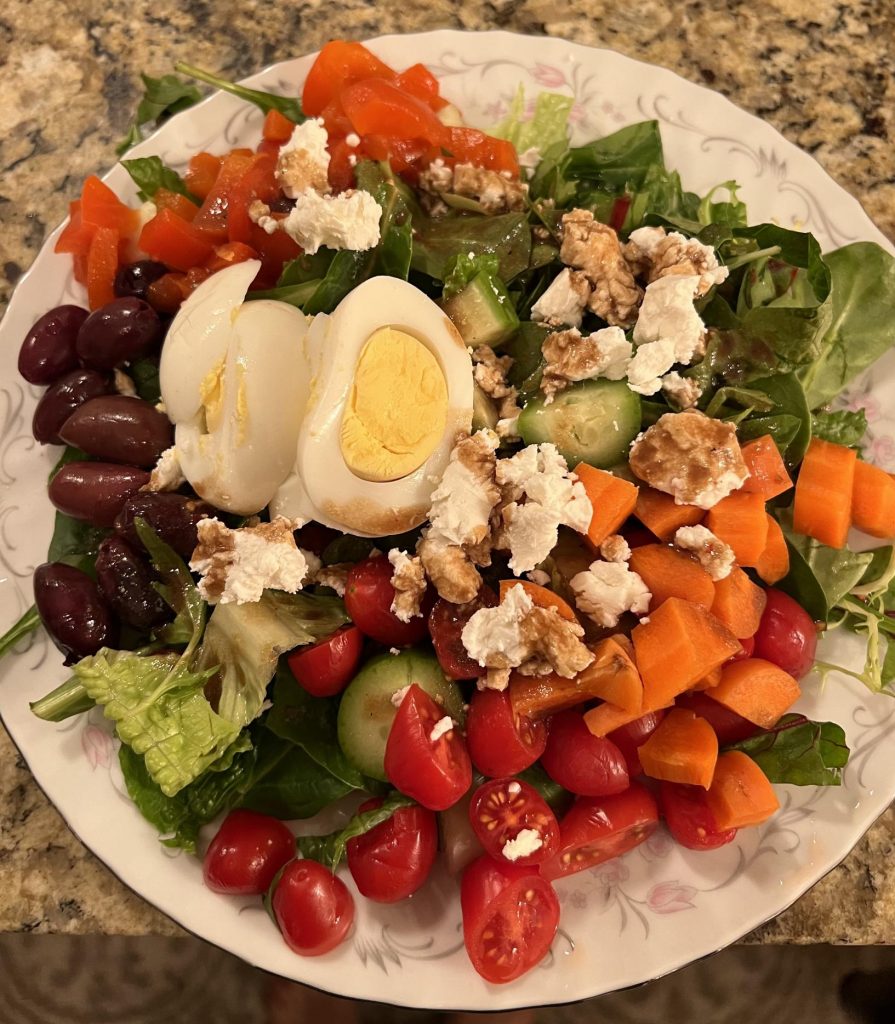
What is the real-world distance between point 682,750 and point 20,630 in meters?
1.58

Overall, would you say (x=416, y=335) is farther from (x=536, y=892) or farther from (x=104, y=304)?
(x=536, y=892)

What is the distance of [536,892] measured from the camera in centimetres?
160

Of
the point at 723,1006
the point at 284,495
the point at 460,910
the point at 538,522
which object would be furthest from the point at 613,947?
the point at 284,495

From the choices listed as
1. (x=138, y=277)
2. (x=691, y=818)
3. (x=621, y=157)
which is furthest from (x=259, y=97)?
(x=691, y=818)

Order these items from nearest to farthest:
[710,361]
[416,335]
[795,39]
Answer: [416,335]
[710,361]
[795,39]

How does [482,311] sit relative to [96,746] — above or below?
above

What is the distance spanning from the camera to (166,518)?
5.80ft

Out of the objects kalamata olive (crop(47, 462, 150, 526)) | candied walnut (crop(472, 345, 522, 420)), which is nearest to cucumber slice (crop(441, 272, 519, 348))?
candied walnut (crop(472, 345, 522, 420))

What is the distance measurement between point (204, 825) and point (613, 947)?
943 millimetres

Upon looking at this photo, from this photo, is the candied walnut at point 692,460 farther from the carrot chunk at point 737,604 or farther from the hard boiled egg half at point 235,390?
the hard boiled egg half at point 235,390

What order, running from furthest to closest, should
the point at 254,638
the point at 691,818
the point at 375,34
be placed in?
the point at 375,34
the point at 254,638
the point at 691,818

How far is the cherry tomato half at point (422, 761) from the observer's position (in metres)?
1.56

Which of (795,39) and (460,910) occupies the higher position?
(795,39)

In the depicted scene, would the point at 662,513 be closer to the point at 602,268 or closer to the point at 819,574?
the point at 819,574
